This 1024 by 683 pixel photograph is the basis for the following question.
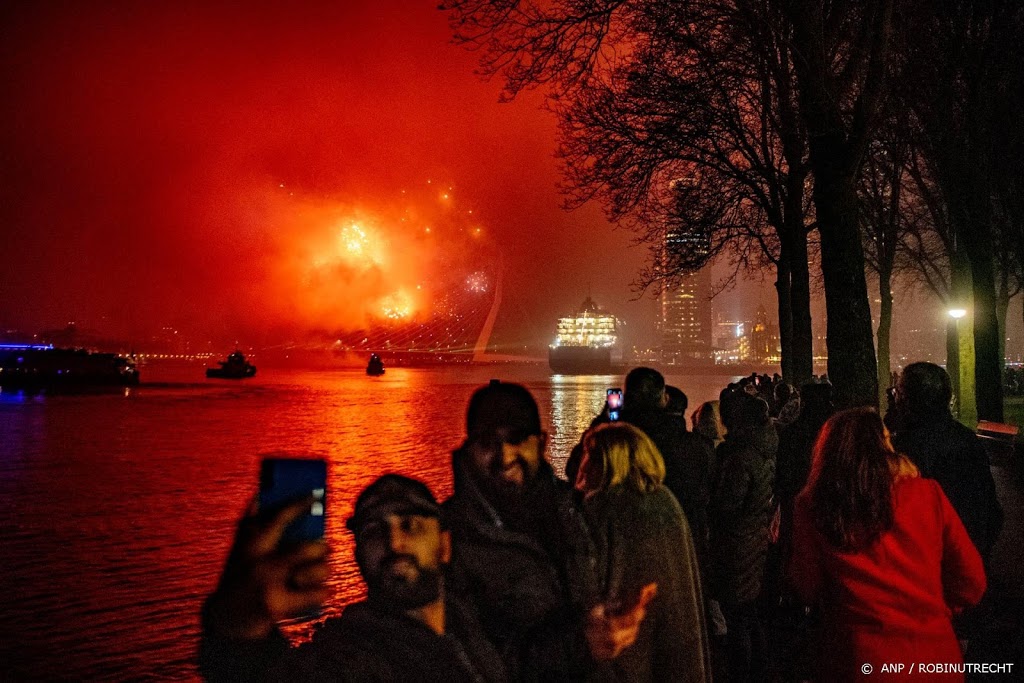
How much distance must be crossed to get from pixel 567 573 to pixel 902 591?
1.08 meters

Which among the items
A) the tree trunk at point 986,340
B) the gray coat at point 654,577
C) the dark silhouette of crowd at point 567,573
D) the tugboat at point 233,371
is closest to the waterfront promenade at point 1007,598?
the dark silhouette of crowd at point 567,573

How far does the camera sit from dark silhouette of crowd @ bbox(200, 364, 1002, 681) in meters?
2.32

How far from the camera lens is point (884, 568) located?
318 centimetres

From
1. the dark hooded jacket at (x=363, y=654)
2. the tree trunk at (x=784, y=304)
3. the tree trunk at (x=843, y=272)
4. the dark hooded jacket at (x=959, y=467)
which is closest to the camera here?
the dark hooded jacket at (x=363, y=654)

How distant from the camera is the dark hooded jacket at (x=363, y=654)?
226 cm

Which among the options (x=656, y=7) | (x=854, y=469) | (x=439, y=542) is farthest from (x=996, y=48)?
(x=439, y=542)

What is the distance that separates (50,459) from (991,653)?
15785mm

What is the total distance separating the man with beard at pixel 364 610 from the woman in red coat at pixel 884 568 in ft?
4.33

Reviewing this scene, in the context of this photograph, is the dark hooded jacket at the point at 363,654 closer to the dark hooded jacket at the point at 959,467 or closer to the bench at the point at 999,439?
the dark hooded jacket at the point at 959,467

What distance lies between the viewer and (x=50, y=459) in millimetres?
17344

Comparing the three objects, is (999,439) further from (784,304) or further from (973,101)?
(784,304)

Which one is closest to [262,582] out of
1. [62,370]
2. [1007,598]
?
[1007,598]

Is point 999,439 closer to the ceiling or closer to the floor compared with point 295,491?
closer to the floor

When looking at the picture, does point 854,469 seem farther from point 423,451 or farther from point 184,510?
point 423,451
